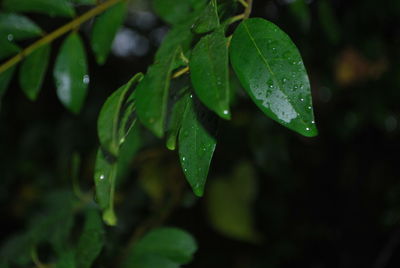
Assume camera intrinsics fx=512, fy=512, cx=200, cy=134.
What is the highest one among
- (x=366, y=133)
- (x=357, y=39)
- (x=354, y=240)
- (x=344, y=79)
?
(x=357, y=39)

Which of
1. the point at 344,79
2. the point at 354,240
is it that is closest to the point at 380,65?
the point at 344,79

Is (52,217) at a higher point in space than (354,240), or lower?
higher

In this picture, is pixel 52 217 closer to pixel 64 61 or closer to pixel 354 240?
pixel 64 61

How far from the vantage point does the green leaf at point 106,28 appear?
909 mm

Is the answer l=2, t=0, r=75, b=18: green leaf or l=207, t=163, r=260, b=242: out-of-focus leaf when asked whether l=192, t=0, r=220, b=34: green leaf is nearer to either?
l=2, t=0, r=75, b=18: green leaf

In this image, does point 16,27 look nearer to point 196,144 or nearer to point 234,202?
point 196,144

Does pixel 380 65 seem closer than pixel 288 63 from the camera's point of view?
No

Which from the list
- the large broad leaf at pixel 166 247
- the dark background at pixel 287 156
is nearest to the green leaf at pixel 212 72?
the large broad leaf at pixel 166 247

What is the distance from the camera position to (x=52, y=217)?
1.29 meters

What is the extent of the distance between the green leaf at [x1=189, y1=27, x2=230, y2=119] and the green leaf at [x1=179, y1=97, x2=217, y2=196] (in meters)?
0.08

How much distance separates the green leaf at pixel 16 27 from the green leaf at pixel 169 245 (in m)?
0.44

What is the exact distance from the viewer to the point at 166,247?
0.98 metres

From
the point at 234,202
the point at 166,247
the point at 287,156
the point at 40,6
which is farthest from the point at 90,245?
the point at 234,202

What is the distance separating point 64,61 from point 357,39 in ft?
3.72
